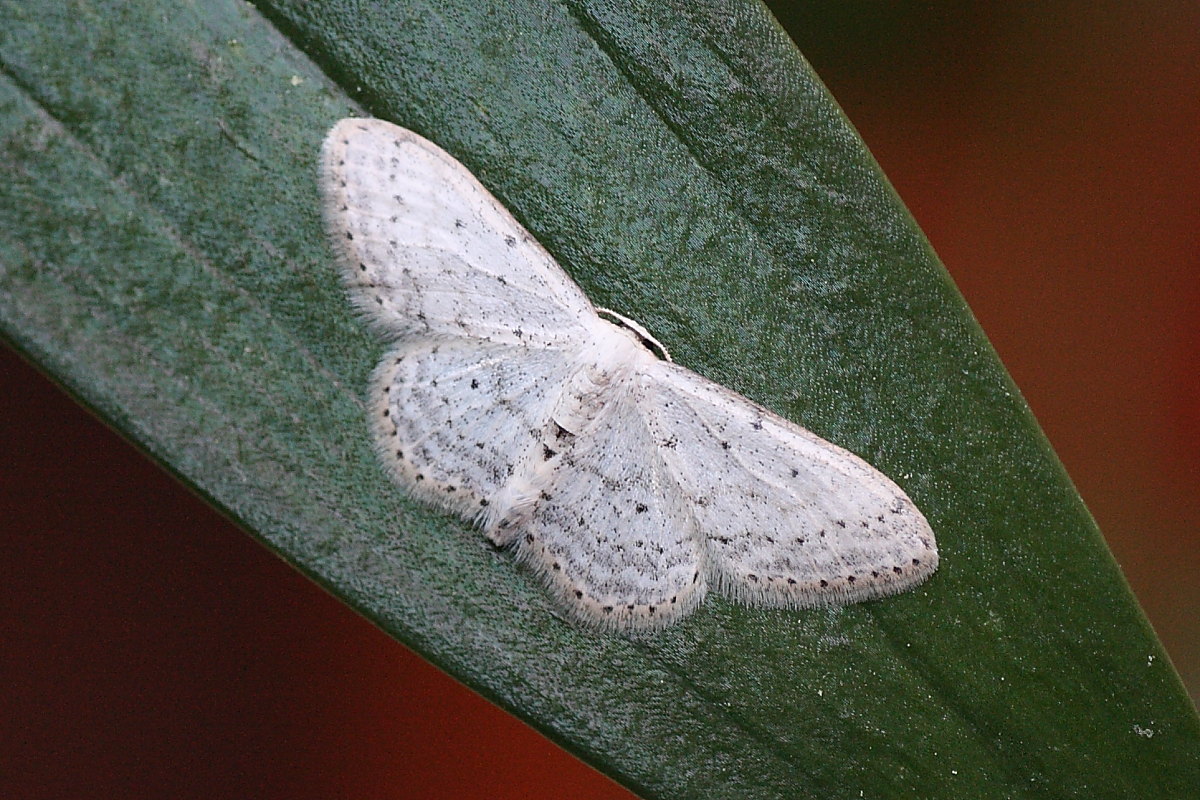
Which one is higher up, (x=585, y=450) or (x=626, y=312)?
(x=626, y=312)

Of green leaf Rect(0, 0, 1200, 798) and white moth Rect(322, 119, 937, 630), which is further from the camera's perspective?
white moth Rect(322, 119, 937, 630)

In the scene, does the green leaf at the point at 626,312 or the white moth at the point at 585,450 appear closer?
the green leaf at the point at 626,312

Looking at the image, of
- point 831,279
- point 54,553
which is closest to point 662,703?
point 831,279

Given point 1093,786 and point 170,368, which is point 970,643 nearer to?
point 1093,786

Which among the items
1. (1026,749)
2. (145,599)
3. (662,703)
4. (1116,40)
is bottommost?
(145,599)
